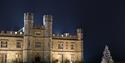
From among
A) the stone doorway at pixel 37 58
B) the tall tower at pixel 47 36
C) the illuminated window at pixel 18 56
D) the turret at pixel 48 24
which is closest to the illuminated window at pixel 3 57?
the illuminated window at pixel 18 56

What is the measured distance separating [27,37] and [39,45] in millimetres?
4411

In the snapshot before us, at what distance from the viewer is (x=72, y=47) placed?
90.9 metres

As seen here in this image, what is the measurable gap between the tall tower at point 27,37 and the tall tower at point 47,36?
425 cm

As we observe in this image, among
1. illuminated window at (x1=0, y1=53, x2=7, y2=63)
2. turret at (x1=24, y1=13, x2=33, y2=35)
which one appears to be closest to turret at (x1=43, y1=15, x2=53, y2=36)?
turret at (x1=24, y1=13, x2=33, y2=35)

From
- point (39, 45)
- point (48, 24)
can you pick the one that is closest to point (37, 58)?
point (39, 45)

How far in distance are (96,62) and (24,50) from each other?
23.4 metres

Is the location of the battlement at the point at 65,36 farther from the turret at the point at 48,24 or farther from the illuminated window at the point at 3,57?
the illuminated window at the point at 3,57

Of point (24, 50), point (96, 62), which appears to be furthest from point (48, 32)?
point (96, 62)

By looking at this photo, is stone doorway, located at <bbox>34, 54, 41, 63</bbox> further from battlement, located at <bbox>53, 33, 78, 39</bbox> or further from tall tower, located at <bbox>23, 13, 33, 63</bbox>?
battlement, located at <bbox>53, 33, 78, 39</bbox>

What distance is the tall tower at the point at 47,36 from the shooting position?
3349 inches

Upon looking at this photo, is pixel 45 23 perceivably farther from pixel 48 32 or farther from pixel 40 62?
pixel 40 62

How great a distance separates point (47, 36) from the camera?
8562 centimetres

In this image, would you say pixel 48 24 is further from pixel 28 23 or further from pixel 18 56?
pixel 18 56

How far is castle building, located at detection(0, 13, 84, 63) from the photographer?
82.4 meters
